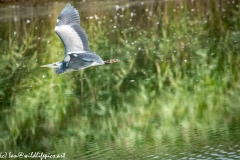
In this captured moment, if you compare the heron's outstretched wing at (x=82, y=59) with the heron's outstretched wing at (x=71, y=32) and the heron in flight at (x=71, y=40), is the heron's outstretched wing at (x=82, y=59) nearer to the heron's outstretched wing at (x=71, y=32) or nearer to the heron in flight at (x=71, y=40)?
the heron in flight at (x=71, y=40)

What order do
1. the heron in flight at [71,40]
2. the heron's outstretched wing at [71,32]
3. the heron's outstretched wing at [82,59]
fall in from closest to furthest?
the heron's outstretched wing at [82,59] < the heron in flight at [71,40] < the heron's outstretched wing at [71,32]

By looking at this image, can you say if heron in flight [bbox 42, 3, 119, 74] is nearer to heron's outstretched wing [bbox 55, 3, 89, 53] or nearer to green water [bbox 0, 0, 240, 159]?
heron's outstretched wing [bbox 55, 3, 89, 53]

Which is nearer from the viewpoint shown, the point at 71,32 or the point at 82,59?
the point at 82,59

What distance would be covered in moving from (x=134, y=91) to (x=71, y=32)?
1511mm

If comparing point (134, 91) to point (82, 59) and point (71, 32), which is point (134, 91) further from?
point (82, 59)

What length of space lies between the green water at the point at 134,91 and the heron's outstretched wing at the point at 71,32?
0.97 m

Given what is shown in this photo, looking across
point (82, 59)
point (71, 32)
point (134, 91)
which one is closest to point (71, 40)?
point (71, 32)

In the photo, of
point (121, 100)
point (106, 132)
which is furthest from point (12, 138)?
point (121, 100)

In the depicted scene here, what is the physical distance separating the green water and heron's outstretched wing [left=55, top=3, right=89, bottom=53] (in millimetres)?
970

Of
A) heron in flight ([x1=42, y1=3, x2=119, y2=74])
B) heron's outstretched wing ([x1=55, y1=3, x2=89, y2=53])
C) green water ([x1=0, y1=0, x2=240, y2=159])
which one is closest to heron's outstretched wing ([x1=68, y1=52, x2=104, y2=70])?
heron in flight ([x1=42, y1=3, x2=119, y2=74])

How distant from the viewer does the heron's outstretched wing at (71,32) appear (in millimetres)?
8461

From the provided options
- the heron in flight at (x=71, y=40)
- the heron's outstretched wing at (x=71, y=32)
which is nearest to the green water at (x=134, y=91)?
the heron in flight at (x=71, y=40)

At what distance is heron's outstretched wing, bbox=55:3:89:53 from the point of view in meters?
8.46

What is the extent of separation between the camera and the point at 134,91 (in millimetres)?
9430
